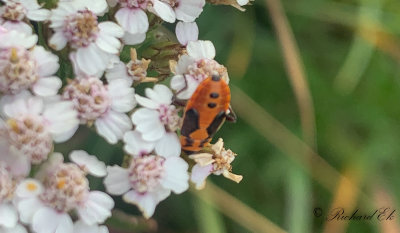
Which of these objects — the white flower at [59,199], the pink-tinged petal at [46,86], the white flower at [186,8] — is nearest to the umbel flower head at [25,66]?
the pink-tinged petal at [46,86]

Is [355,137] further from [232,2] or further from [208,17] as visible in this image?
[232,2]

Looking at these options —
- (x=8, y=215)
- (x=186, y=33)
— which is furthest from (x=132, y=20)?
(x=8, y=215)

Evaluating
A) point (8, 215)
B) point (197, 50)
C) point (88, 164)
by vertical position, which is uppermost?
point (197, 50)

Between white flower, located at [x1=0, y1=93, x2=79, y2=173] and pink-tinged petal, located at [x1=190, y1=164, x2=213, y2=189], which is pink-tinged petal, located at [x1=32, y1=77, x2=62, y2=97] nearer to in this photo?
white flower, located at [x1=0, y1=93, x2=79, y2=173]

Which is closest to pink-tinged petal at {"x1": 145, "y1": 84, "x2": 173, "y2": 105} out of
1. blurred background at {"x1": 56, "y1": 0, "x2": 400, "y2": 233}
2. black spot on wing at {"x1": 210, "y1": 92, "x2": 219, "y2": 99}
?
black spot on wing at {"x1": 210, "y1": 92, "x2": 219, "y2": 99}

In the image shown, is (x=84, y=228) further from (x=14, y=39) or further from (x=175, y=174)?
(x=14, y=39)

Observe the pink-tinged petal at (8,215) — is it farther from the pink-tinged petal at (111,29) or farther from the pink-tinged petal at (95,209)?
the pink-tinged petal at (111,29)
